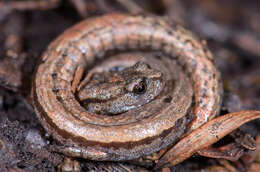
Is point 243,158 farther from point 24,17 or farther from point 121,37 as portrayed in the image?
point 24,17

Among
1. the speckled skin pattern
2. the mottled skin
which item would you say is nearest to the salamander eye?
the mottled skin

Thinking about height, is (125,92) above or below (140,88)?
below

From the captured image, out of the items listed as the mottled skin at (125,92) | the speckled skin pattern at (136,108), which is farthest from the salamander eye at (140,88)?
the speckled skin pattern at (136,108)

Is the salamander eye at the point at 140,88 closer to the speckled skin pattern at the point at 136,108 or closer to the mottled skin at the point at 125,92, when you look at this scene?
the mottled skin at the point at 125,92

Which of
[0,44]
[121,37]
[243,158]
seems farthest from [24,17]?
[243,158]

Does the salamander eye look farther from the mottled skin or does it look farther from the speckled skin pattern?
the speckled skin pattern

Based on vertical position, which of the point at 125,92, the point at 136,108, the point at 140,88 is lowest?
the point at 136,108
